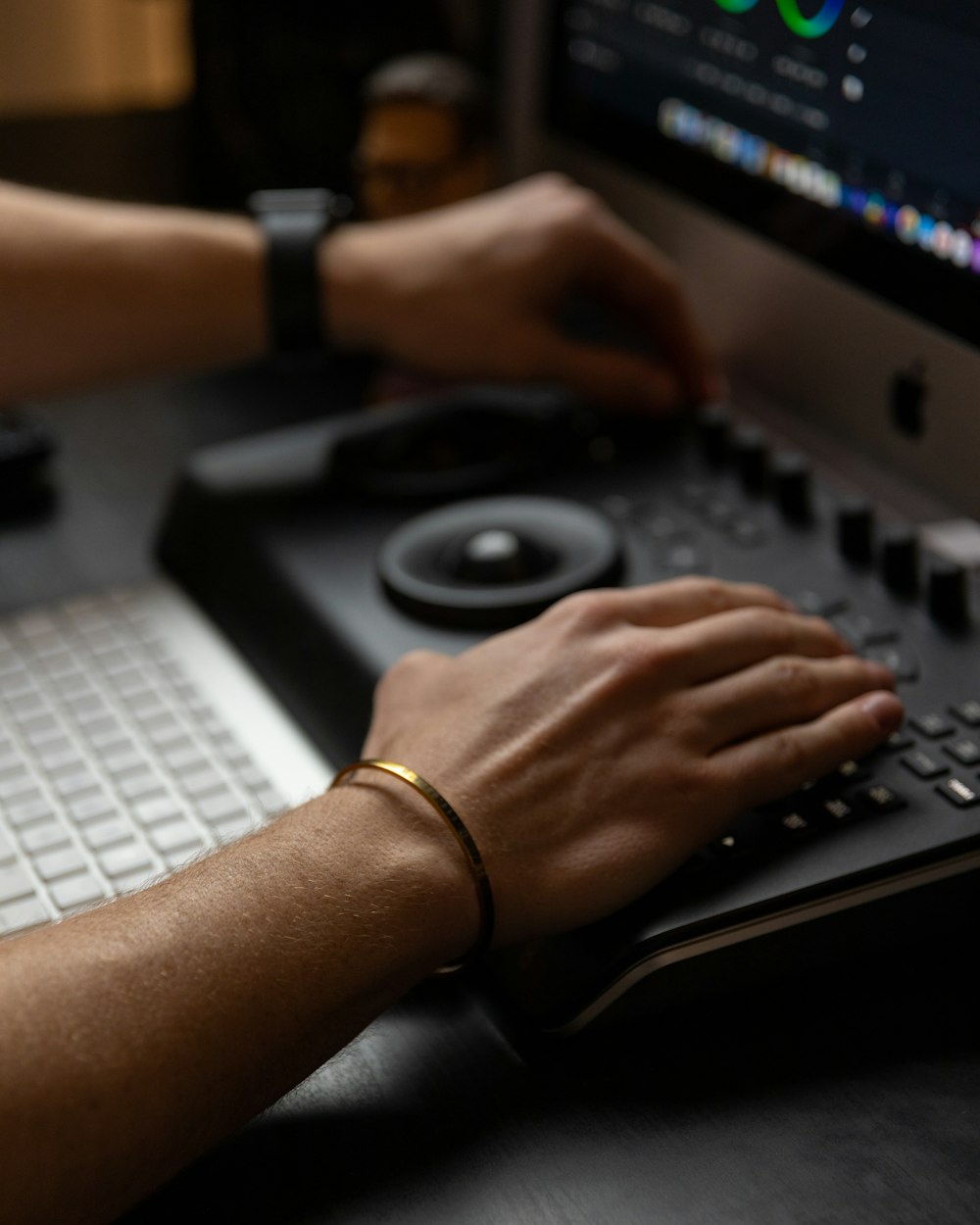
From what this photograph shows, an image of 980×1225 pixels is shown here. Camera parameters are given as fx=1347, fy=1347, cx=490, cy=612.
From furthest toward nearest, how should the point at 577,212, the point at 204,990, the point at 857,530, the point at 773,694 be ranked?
the point at 577,212, the point at 857,530, the point at 773,694, the point at 204,990

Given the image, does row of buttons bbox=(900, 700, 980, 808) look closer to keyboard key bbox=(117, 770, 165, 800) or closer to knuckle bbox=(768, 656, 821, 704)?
knuckle bbox=(768, 656, 821, 704)

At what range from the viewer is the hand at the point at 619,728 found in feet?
1.61

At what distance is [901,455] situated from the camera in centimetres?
71

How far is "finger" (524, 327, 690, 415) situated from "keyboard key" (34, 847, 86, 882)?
43 centimetres

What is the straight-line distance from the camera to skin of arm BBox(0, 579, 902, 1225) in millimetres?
420

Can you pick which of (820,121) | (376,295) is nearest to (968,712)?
(820,121)

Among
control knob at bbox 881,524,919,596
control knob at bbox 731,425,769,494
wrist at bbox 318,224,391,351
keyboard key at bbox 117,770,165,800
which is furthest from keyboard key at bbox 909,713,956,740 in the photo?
wrist at bbox 318,224,391,351

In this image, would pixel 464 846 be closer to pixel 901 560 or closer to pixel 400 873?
pixel 400 873

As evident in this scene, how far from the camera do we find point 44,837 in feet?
1.85

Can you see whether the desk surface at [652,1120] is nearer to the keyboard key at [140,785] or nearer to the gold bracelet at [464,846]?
the gold bracelet at [464,846]

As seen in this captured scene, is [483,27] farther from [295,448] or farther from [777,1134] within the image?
[777,1134]

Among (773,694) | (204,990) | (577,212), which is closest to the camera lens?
(204,990)

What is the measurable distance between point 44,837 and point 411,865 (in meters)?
0.18

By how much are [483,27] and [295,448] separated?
495 mm
